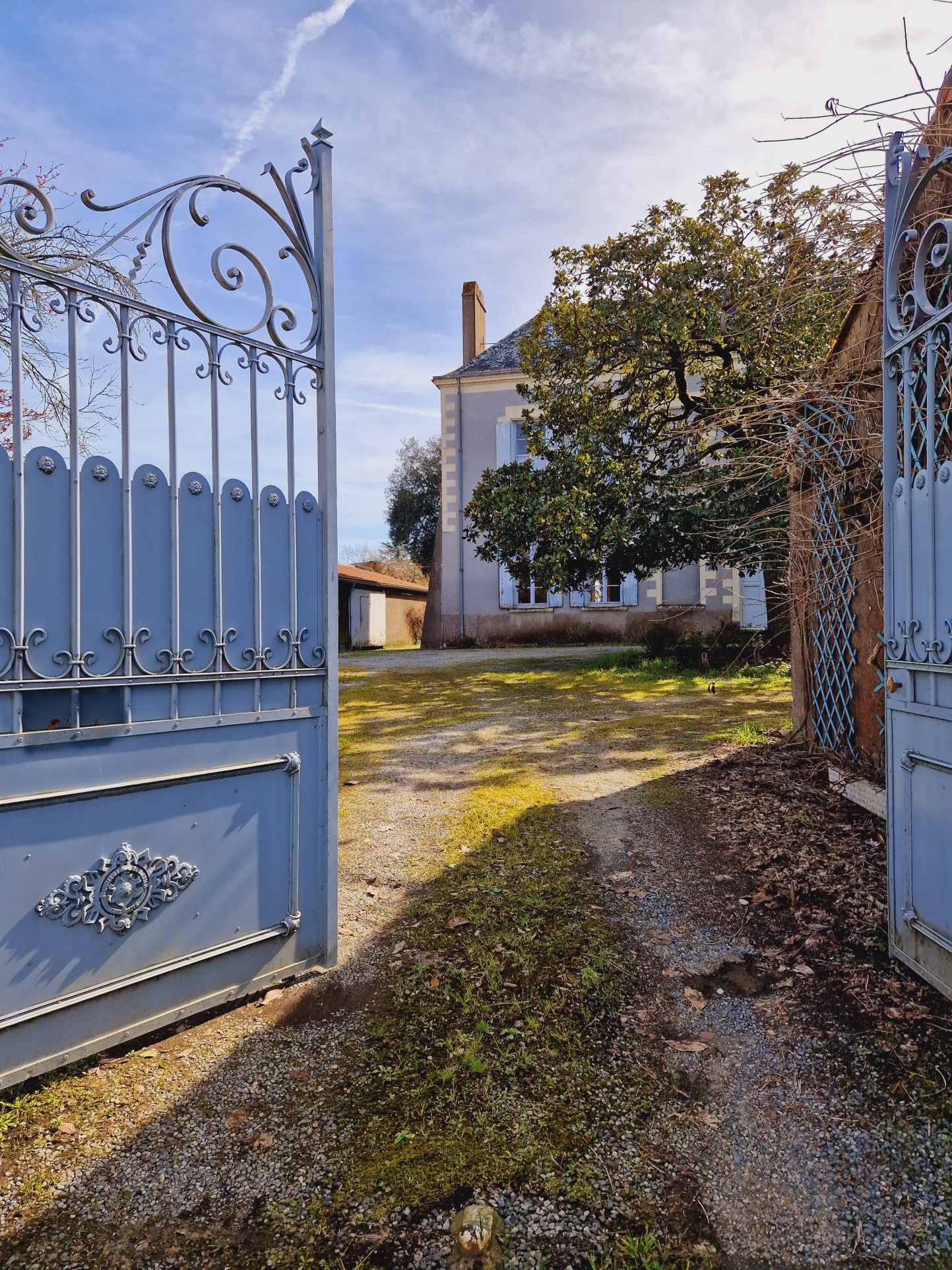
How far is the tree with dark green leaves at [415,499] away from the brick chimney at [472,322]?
6.33 m

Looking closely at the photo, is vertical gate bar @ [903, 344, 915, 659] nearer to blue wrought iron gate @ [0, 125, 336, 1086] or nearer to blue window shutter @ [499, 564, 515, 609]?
blue wrought iron gate @ [0, 125, 336, 1086]

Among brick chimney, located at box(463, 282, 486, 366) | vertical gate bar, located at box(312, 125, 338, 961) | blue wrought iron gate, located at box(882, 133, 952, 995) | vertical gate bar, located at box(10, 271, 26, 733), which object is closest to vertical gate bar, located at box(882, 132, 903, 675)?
blue wrought iron gate, located at box(882, 133, 952, 995)

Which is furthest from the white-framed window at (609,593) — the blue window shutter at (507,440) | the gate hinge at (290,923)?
the gate hinge at (290,923)

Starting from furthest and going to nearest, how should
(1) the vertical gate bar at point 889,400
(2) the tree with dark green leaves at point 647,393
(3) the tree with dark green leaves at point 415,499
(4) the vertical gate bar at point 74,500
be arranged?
(3) the tree with dark green leaves at point 415,499 < (2) the tree with dark green leaves at point 647,393 < (1) the vertical gate bar at point 889,400 < (4) the vertical gate bar at point 74,500

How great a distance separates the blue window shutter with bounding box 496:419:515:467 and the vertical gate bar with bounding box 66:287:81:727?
14.2 metres

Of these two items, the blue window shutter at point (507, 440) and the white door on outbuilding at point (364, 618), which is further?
the white door on outbuilding at point (364, 618)

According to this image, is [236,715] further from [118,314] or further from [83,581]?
[118,314]

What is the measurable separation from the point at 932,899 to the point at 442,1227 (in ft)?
5.88

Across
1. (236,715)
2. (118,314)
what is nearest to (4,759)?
(236,715)

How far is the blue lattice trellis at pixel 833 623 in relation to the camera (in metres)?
4.32

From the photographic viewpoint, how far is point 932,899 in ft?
7.53

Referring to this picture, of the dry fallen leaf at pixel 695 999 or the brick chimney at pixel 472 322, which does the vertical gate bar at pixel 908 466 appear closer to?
the dry fallen leaf at pixel 695 999

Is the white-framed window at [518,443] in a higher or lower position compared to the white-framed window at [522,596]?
higher

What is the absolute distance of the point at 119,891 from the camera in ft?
6.82
